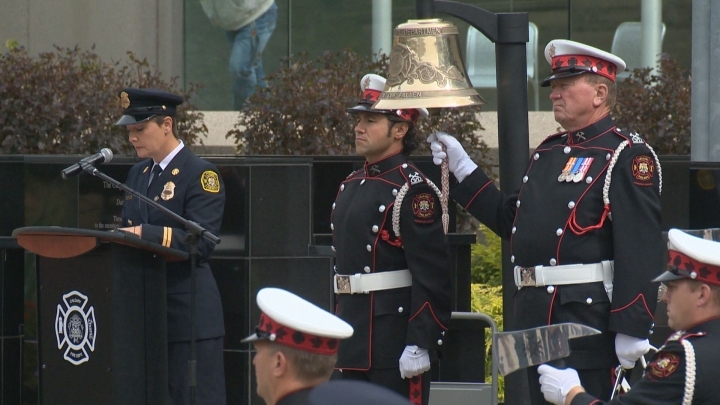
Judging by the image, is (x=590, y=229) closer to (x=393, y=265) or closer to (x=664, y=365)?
(x=393, y=265)

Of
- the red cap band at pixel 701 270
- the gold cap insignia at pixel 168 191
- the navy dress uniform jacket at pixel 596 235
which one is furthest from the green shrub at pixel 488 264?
the red cap band at pixel 701 270

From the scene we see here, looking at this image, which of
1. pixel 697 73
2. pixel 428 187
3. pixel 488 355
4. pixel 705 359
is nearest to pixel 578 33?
pixel 488 355

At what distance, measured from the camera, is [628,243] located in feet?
13.7

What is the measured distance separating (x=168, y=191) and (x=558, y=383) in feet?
7.73

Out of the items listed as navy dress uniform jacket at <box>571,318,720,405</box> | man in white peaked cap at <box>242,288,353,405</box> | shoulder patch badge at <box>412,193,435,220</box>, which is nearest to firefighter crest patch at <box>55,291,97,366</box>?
shoulder patch badge at <box>412,193,435,220</box>

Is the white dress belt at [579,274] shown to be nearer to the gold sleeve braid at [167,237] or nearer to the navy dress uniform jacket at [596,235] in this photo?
the navy dress uniform jacket at [596,235]

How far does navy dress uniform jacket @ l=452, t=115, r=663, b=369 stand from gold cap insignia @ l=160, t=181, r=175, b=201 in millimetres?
1676

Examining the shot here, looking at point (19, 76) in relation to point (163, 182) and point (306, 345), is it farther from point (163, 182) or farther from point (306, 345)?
point (306, 345)

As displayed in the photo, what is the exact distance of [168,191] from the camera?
527 centimetres

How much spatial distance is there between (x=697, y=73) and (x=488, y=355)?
8.23 ft

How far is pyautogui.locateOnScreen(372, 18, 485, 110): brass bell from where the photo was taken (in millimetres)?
4629

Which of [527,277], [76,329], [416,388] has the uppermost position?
[527,277]

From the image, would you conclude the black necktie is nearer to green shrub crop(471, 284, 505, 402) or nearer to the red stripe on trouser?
the red stripe on trouser

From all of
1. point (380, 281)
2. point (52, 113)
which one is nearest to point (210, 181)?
point (380, 281)
